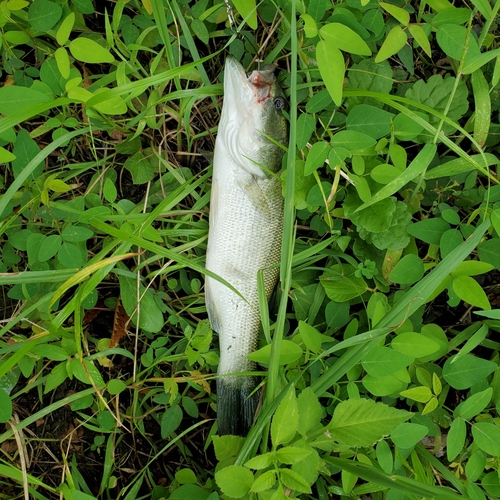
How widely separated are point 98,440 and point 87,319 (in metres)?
0.60

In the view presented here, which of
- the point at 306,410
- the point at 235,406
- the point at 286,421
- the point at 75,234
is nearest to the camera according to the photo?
the point at 286,421

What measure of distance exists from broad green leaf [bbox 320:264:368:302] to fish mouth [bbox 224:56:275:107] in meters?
0.86

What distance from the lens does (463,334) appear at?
6.77 feet

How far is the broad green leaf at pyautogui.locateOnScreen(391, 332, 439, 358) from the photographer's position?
1.64 meters

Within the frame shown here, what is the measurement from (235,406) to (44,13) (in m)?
1.92

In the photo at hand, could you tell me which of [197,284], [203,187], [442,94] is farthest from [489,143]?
[197,284]

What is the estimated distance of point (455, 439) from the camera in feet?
5.55

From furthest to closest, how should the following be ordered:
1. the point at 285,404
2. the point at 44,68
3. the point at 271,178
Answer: the point at 271,178 → the point at 44,68 → the point at 285,404

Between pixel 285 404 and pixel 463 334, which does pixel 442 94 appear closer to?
pixel 463 334

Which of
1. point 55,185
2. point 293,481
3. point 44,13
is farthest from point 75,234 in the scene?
point 293,481

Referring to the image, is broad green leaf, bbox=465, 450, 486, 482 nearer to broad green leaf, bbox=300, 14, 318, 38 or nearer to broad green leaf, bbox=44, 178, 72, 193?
broad green leaf, bbox=300, 14, 318, 38

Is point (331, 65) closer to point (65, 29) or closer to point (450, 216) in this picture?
point (450, 216)

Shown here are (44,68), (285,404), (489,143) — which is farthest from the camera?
(489,143)

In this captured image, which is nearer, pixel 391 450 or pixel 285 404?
pixel 285 404
